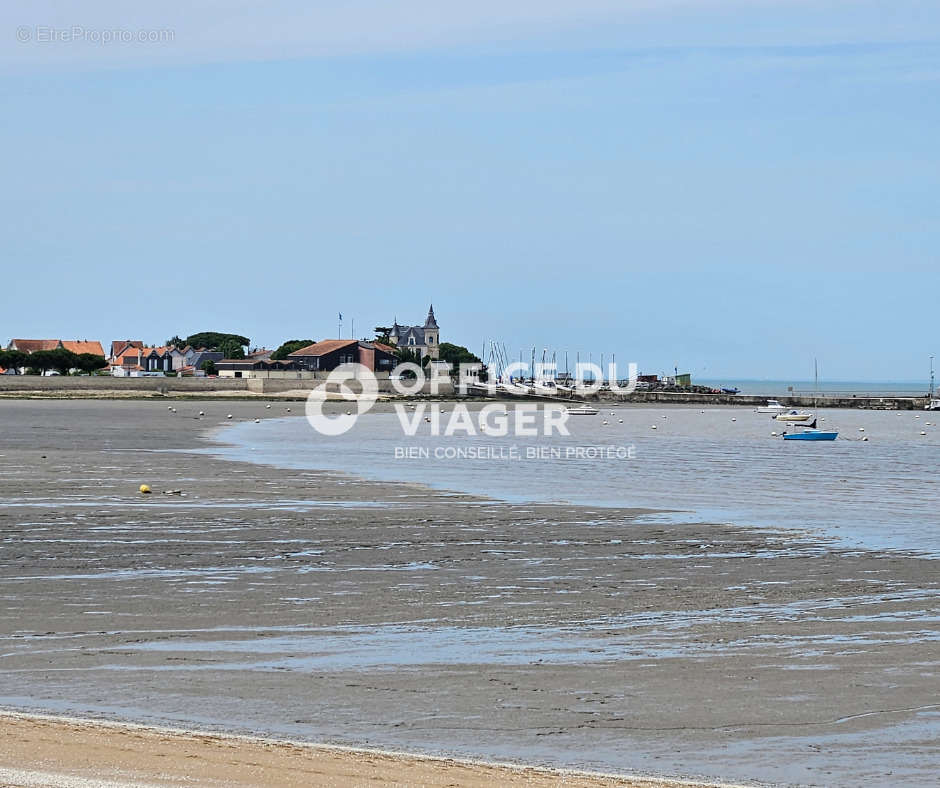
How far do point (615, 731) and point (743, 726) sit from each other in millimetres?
A: 982

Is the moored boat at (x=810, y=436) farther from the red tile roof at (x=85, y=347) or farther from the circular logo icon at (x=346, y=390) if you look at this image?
the red tile roof at (x=85, y=347)

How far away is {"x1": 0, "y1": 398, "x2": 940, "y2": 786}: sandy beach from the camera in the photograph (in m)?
8.23

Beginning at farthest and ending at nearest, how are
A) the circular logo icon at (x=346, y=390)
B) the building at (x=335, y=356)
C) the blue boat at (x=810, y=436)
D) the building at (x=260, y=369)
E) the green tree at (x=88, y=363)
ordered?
the building at (x=335, y=356), the building at (x=260, y=369), the green tree at (x=88, y=363), the circular logo icon at (x=346, y=390), the blue boat at (x=810, y=436)

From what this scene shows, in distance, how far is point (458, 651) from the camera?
11562mm

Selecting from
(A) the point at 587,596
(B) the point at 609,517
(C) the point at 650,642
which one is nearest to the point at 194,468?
(B) the point at 609,517

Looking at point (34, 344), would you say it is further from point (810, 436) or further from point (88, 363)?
point (810, 436)

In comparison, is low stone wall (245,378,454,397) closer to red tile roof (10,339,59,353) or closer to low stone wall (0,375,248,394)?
low stone wall (0,375,248,394)

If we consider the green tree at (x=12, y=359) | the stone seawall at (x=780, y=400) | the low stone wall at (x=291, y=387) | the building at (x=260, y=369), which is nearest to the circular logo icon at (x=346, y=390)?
the low stone wall at (x=291, y=387)

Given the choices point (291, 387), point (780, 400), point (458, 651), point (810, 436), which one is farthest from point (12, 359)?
point (458, 651)

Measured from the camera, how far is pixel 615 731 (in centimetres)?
903

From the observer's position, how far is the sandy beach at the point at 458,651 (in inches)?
324

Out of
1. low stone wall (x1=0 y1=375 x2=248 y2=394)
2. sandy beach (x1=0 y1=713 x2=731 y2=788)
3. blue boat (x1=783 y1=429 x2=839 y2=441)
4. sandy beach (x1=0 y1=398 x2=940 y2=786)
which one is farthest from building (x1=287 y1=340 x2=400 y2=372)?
sandy beach (x1=0 y1=713 x2=731 y2=788)

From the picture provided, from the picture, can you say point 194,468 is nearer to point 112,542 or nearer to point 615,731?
point 112,542

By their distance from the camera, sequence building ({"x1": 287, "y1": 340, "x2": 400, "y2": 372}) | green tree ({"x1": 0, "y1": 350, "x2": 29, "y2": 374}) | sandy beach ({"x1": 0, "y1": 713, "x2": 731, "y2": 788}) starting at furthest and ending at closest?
building ({"x1": 287, "y1": 340, "x2": 400, "y2": 372}) < green tree ({"x1": 0, "y1": 350, "x2": 29, "y2": 374}) < sandy beach ({"x1": 0, "y1": 713, "x2": 731, "y2": 788})
